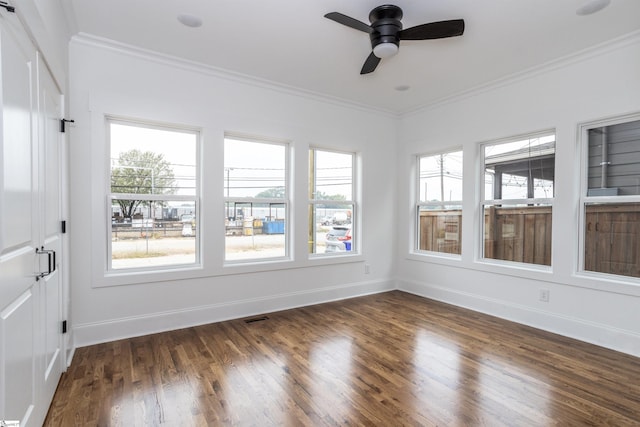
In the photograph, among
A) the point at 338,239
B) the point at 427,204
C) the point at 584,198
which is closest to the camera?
the point at 584,198

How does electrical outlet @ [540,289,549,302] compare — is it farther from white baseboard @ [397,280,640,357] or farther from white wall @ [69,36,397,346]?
white wall @ [69,36,397,346]

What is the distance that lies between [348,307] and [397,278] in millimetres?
1361

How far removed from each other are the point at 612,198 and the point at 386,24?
2.75 m

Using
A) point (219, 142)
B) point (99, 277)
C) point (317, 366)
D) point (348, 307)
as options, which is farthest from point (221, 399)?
point (219, 142)

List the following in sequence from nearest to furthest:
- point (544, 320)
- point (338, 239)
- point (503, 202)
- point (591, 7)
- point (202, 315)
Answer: point (591, 7)
point (544, 320)
point (202, 315)
point (503, 202)
point (338, 239)

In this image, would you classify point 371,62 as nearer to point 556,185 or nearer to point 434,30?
point 434,30

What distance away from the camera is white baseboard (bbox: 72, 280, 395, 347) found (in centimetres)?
304

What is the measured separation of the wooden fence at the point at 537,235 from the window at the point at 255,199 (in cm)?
232

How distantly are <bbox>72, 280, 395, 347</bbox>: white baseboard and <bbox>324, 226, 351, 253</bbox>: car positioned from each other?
551 mm

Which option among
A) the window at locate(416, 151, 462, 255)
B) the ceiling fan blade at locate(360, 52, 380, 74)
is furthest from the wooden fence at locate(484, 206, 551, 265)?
the ceiling fan blade at locate(360, 52, 380, 74)

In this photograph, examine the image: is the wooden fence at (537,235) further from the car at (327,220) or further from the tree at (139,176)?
the tree at (139,176)

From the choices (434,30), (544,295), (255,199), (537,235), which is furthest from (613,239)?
(255,199)

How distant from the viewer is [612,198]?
3102 millimetres

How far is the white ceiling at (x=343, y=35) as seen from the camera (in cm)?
252
